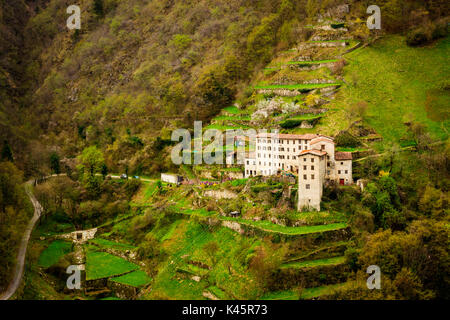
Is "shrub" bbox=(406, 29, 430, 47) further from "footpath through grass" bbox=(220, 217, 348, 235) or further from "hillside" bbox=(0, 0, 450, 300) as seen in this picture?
"footpath through grass" bbox=(220, 217, 348, 235)

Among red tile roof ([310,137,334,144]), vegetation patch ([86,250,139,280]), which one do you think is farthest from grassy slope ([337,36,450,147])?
vegetation patch ([86,250,139,280])

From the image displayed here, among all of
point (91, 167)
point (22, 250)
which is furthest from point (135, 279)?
point (91, 167)

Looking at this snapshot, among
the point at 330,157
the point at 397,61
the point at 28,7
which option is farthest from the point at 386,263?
the point at 28,7

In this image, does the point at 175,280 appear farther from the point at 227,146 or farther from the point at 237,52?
the point at 237,52

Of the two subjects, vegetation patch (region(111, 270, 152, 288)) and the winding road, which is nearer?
the winding road

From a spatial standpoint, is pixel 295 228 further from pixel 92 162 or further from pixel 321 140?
pixel 92 162
